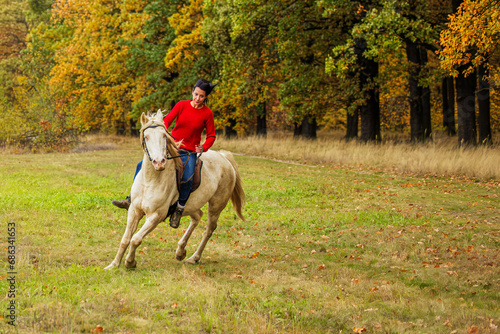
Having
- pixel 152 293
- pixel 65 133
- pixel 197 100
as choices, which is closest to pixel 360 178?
pixel 197 100

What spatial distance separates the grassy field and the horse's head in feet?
5.43

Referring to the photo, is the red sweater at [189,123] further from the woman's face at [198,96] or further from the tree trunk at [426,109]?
the tree trunk at [426,109]

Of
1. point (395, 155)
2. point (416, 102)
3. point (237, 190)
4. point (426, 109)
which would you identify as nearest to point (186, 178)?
point (237, 190)

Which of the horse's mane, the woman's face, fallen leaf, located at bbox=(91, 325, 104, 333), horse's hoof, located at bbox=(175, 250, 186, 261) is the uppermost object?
the woman's face

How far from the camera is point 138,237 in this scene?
7008 millimetres

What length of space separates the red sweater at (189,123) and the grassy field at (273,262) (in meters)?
2.09

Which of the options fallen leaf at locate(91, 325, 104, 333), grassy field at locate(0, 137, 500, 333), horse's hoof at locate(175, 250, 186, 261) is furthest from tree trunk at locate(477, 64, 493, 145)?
fallen leaf at locate(91, 325, 104, 333)

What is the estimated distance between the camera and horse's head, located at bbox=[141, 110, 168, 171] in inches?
258

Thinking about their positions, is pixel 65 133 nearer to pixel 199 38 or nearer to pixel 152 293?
pixel 199 38

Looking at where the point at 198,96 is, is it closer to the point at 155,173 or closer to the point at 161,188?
the point at 155,173

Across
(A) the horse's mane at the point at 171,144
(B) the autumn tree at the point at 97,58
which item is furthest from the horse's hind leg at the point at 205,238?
(B) the autumn tree at the point at 97,58

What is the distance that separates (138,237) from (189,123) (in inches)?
79.8

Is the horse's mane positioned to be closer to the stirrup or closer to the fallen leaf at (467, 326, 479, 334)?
the stirrup

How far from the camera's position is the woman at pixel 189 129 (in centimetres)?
768
